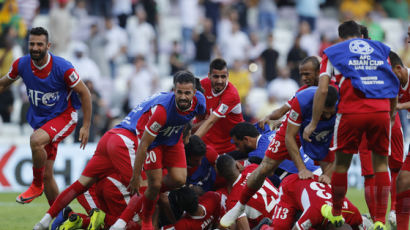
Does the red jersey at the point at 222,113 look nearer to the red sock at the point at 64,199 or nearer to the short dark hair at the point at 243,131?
the short dark hair at the point at 243,131

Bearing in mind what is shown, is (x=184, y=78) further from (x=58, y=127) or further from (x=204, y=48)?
(x=204, y=48)

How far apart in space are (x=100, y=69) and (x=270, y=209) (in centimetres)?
1176

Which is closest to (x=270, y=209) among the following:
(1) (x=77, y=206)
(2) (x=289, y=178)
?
(2) (x=289, y=178)

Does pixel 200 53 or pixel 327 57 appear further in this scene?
pixel 200 53

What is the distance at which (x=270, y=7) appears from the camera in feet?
79.0

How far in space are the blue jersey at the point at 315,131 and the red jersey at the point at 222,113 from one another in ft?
7.53

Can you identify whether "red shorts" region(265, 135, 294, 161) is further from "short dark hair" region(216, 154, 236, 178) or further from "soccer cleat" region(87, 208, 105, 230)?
"soccer cleat" region(87, 208, 105, 230)

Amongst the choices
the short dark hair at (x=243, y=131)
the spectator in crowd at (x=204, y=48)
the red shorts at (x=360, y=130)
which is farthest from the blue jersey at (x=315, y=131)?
the spectator in crowd at (x=204, y=48)

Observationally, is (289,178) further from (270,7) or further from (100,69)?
(270,7)

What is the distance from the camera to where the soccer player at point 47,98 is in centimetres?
1008

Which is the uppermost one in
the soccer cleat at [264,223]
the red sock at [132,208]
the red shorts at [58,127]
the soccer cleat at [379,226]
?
the red shorts at [58,127]

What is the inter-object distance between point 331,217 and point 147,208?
2.24 m

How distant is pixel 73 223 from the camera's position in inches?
380

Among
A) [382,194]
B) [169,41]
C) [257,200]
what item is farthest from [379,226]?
[169,41]
